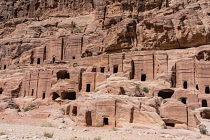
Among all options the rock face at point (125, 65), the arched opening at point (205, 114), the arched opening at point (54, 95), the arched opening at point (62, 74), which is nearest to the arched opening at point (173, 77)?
the rock face at point (125, 65)

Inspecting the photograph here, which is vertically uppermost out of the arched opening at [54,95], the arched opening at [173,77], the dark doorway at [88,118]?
the arched opening at [173,77]

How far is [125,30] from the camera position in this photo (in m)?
37.4

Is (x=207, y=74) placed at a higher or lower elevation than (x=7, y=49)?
lower

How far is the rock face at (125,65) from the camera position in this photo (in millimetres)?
20734

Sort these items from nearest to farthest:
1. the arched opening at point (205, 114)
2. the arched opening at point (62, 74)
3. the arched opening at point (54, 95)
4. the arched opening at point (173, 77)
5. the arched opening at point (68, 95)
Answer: the arched opening at point (205, 114) → the arched opening at point (173, 77) → the arched opening at point (68, 95) → the arched opening at point (54, 95) → the arched opening at point (62, 74)

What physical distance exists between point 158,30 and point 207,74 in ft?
36.4

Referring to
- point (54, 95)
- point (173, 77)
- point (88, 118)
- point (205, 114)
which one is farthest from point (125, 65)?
point (88, 118)

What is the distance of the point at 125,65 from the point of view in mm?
31859

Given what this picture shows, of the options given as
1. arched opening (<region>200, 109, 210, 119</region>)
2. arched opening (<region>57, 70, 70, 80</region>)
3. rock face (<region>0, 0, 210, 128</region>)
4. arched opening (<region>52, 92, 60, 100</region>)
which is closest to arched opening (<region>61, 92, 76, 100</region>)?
rock face (<region>0, 0, 210, 128</region>)

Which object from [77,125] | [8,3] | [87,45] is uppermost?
[8,3]

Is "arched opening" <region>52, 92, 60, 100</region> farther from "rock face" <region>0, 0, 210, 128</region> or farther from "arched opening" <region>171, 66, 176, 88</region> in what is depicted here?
"arched opening" <region>171, 66, 176, 88</region>

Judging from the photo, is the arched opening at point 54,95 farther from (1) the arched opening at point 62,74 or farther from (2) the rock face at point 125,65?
(1) the arched opening at point 62,74

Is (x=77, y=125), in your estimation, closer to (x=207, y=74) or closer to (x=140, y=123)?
(x=140, y=123)

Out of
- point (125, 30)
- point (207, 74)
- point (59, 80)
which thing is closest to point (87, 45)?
point (125, 30)
